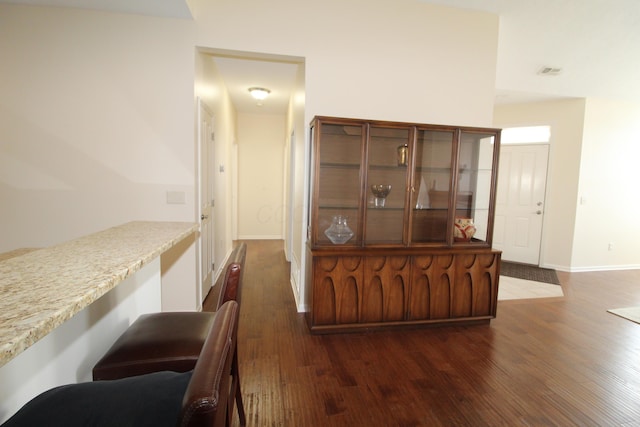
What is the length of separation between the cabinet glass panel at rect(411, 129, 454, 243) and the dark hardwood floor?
36.8 inches

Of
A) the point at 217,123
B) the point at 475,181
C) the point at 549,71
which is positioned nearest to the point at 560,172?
the point at 549,71

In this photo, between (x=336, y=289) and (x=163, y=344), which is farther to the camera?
(x=336, y=289)

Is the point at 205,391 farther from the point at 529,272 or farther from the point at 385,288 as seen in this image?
the point at 529,272

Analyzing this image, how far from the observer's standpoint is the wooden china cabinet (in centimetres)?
254

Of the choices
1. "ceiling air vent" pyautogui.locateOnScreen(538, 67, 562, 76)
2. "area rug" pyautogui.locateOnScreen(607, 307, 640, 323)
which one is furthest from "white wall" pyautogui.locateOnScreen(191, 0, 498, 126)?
"area rug" pyautogui.locateOnScreen(607, 307, 640, 323)

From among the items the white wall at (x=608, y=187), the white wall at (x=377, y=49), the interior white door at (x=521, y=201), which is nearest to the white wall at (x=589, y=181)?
the white wall at (x=608, y=187)

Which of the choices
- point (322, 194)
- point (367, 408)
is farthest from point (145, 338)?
point (322, 194)

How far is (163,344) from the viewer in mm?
1140

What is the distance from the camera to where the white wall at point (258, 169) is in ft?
21.0

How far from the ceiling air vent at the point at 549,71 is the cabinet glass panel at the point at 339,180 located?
296 centimetres

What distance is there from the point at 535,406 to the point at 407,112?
8.18 ft

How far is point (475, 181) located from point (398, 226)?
95 cm

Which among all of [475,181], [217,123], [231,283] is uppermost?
[217,123]

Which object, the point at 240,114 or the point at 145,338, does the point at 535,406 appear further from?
the point at 240,114
